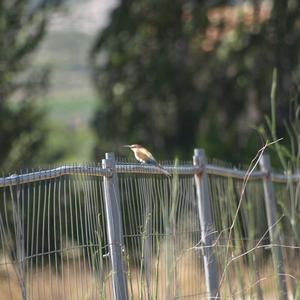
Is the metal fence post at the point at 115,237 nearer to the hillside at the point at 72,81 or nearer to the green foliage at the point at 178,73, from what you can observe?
the green foliage at the point at 178,73

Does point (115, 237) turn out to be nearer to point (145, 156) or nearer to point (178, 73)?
point (145, 156)

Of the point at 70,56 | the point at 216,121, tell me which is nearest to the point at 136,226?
the point at 216,121

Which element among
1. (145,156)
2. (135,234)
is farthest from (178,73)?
(135,234)

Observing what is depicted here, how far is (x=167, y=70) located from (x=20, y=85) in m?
3.50

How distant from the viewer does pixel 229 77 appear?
2247cm

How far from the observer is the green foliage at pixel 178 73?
21.7 meters

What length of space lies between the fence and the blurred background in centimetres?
1217

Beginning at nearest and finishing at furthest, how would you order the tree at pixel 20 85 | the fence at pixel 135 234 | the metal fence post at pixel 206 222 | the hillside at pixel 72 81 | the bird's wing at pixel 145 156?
the fence at pixel 135 234 < the metal fence post at pixel 206 222 < the bird's wing at pixel 145 156 < the tree at pixel 20 85 < the hillside at pixel 72 81

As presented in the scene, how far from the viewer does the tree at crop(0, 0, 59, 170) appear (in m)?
19.3

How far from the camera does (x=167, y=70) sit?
22.3 meters

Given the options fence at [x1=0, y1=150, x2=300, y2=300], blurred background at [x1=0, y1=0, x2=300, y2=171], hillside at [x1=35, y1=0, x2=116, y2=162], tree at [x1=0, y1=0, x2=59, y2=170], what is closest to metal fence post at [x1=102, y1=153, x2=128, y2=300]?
fence at [x1=0, y1=150, x2=300, y2=300]

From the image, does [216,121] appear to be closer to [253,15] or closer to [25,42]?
[253,15]

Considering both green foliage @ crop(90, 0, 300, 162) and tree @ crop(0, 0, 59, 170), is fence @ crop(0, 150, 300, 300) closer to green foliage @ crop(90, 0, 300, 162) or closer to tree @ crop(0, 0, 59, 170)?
tree @ crop(0, 0, 59, 170)

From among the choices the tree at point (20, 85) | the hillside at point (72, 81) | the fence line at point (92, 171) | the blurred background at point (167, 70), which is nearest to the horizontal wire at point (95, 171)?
the fence line at point (92, 171)
